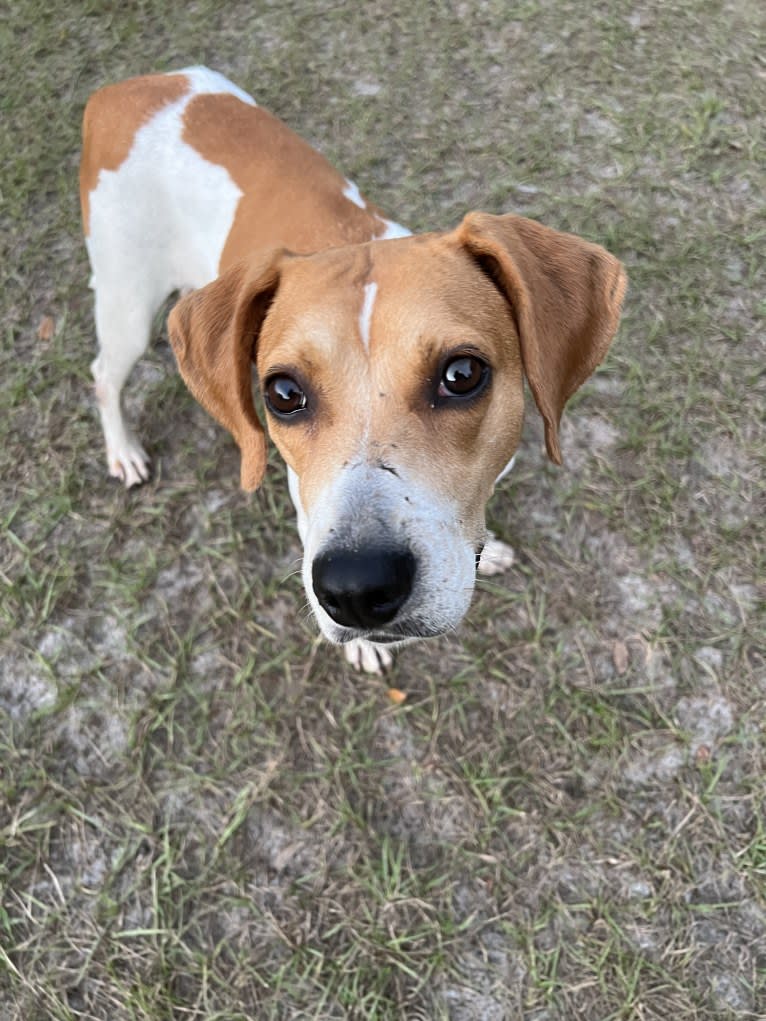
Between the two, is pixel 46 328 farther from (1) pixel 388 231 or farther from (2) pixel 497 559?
(2) pixel 497 559

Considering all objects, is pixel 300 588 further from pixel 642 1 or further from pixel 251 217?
pixel 642 1

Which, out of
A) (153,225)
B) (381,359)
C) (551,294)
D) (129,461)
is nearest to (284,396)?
(381,359)

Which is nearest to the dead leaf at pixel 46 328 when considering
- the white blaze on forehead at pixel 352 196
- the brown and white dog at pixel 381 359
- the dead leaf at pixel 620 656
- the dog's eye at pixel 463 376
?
the brown and white dog at pixel 381 359

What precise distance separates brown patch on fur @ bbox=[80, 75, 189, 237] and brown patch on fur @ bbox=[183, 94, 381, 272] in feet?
0.58

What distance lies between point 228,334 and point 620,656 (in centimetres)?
264

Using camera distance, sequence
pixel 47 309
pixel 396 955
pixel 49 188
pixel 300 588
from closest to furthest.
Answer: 1. pixel 396 955
2. pixel 300 588
3. pixel 47 309
4. pixel 49 188

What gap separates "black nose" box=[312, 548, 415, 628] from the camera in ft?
6.29

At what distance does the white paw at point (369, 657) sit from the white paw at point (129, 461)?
5.69ft

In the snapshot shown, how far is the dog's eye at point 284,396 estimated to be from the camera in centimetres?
235

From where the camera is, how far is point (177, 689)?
3814mm

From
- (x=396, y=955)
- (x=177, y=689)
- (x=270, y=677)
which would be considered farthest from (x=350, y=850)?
(x=177, y=689)

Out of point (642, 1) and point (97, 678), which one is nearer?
point (97, 678)

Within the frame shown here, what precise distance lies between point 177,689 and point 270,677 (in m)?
0.52

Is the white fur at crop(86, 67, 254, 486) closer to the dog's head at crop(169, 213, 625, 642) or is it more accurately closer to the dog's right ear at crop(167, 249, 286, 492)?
the dog's right ear at crop(167, 249, 286, 492)
